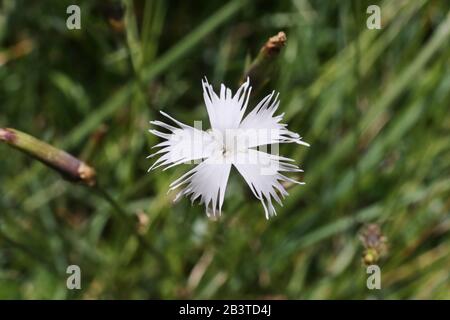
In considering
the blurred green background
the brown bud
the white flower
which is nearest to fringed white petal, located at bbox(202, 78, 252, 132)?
the white flower

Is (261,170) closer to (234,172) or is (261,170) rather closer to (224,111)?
(224,111)

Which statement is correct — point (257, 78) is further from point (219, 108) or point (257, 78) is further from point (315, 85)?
point (315, 85)

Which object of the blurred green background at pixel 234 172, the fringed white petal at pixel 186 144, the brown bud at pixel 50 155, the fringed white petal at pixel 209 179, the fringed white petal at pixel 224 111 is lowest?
the fringed white petal at pixel 209 179

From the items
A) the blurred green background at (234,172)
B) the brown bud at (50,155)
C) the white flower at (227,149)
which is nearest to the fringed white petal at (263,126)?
the white flower at (227,149)

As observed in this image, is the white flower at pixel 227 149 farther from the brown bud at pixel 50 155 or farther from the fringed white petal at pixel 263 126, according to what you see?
the brown bud at pixel 50 155

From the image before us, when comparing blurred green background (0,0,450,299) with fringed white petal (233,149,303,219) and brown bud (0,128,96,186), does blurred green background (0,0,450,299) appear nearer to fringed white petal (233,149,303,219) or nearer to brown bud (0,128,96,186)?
brown bud (0,128,96,186)

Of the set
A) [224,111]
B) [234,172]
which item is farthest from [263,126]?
[234,172]

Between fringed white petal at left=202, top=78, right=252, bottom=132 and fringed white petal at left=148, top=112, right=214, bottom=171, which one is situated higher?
fringed white petal at left=202, top=78, right=252, bottom=132

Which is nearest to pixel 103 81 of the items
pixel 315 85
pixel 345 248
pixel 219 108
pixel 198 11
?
pixel 198 11
